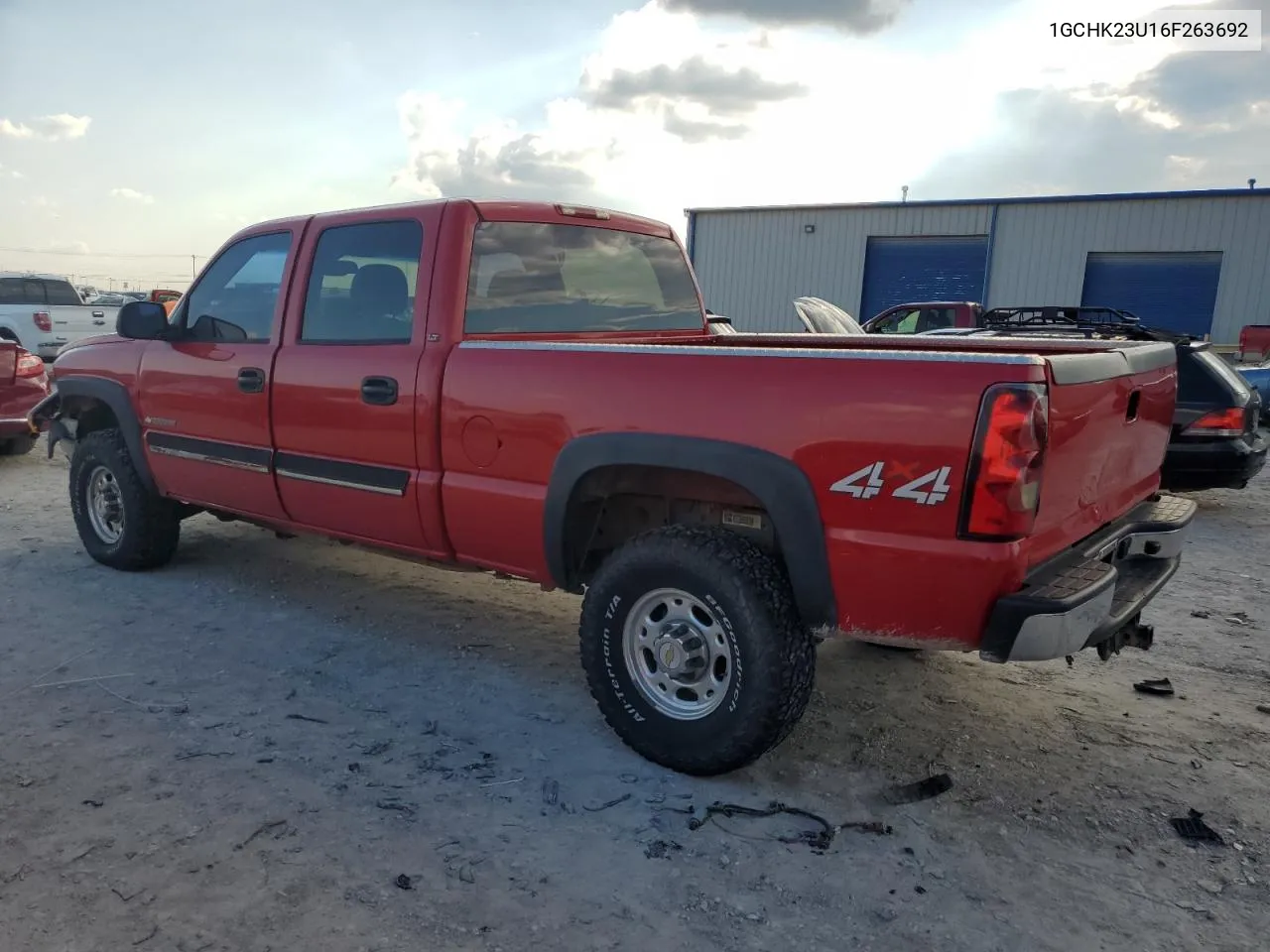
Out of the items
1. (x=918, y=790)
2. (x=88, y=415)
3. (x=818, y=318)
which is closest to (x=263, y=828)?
(x=918, y=790)

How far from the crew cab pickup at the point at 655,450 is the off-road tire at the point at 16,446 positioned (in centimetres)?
492

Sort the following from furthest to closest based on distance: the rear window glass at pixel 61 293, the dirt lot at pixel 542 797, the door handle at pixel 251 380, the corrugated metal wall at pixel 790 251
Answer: the corrugated metal wall at pixel 790 251
the rear window glass at pixel 61 293
the door handle at pixel 251 380
the dirt lot at pixel 542 797

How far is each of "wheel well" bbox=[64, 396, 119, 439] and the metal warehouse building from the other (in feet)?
62.7

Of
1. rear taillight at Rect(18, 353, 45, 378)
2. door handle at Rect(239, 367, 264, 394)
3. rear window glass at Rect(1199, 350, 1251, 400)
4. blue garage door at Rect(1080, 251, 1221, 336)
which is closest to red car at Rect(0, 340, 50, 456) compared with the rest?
rear taillight at Rect(18, 353, 45, 378)

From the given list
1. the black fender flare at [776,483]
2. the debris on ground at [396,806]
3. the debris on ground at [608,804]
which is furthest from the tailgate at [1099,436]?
the debris on ground at [396,806]

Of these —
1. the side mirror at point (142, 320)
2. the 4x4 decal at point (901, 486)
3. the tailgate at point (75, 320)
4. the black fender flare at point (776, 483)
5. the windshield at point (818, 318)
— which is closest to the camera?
the 4x4 decal at point (901, 486)

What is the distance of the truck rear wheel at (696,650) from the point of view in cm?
300

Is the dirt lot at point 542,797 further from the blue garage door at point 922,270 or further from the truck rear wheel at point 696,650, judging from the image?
the blue garage door at point 922,270

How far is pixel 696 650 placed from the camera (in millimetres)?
3221

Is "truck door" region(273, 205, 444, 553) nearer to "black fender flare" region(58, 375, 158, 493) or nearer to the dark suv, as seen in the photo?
"black fender flare" region(58, 375, 158, 493)

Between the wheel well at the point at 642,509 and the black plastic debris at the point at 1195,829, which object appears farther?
the wheel well at the point at 642,509

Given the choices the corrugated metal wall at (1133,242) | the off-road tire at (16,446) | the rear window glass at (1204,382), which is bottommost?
the off-road tire at (16,446)

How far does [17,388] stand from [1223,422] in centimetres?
1016

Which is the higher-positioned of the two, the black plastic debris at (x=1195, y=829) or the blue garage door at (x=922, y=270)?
the blue garage door at (x=922, y=270)
